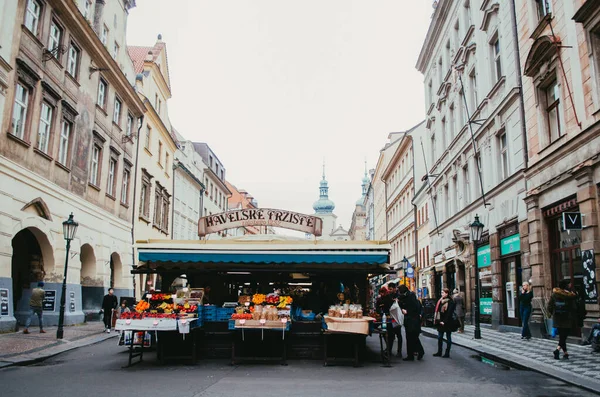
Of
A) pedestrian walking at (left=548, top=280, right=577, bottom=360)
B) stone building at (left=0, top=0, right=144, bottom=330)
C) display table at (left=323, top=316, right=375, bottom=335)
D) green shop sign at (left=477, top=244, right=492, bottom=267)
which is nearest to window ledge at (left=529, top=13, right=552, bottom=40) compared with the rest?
pedestrian walking at (left=548, top=280, right=577, bottom=360)

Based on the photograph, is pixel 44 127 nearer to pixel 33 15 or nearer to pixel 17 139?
pixel 17 139

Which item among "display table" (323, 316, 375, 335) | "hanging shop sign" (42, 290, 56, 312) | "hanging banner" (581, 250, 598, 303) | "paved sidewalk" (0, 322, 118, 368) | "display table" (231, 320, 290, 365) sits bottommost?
"paved sidewalk" (0, 322, 118, 368)

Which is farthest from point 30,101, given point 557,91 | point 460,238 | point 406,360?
point 460,238

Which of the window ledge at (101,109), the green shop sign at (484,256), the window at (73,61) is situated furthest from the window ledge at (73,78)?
the green shop sign at (484,256)

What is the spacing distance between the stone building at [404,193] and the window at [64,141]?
22.0 meters

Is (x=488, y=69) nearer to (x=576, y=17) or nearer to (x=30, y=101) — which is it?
(x=576, y=17)

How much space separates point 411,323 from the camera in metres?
12.8

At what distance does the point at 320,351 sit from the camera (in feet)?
40.1

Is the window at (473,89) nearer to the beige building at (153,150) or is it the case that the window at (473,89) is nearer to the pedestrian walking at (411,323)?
the pedestrian walking at (411,323)

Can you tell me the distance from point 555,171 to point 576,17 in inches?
175

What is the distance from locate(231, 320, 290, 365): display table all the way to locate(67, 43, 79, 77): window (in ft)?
48.3

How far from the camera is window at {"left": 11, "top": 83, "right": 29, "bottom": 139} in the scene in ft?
57.3

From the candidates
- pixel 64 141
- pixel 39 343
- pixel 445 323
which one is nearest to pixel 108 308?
Answer: pixel 39 343

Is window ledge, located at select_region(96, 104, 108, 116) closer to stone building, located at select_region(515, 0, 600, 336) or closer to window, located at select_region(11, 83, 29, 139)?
window, located at select_region(11, 83, 29, 139)
